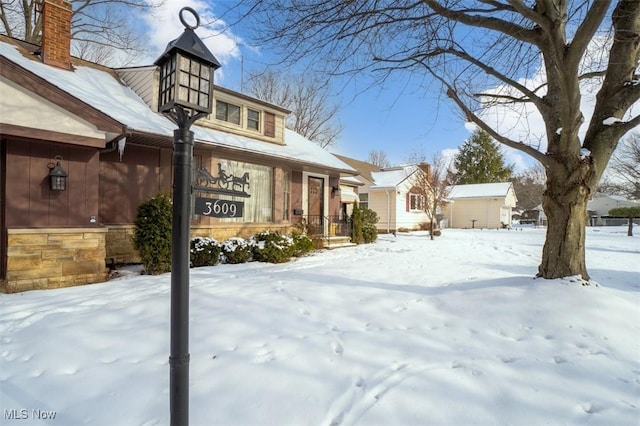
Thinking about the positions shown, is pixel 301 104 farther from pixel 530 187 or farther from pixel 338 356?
pixel 530 187


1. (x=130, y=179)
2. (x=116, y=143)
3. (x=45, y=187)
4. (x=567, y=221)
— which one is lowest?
(x=567, y=221)

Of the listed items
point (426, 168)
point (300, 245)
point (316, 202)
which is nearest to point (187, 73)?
point (300, 245)

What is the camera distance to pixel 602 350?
124 inches

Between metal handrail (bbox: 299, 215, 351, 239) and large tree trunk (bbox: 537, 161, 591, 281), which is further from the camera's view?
metal handrail (bbox: 299, 215, 351, 239)

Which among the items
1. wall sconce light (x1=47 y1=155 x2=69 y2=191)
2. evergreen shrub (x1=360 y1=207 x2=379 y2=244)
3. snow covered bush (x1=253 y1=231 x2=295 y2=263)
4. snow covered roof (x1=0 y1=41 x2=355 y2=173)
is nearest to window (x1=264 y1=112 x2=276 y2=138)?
snow covered roof (x1=0 y1=41 x2=355 y2=173)

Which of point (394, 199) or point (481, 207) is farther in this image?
point (481, 207)

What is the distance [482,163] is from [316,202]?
35779 millimetres

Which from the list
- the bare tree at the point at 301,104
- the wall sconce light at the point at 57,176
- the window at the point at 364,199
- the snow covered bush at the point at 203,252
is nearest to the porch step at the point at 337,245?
the snow covered bush at the point at 203,252

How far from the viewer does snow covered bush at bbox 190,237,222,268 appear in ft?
25.7

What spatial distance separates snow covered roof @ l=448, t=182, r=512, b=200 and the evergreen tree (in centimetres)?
981

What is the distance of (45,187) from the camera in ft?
19.6

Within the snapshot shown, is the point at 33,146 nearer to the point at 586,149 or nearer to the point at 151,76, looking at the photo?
the point at 151,76

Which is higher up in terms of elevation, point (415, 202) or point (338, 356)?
point (415, 202)

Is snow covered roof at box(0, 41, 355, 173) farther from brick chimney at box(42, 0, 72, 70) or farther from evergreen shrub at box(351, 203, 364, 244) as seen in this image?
evergreen shrub at box(351, 203, 364, 244)
